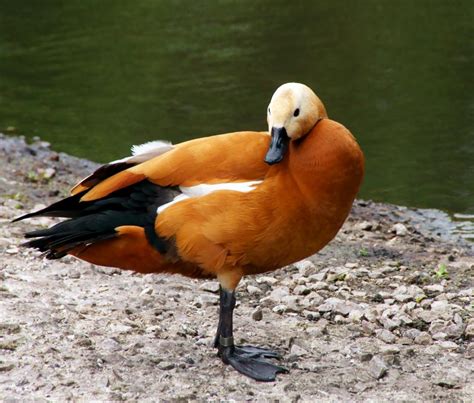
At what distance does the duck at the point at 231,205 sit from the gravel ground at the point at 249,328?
0.35 metres

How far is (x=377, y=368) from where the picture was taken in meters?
4.96

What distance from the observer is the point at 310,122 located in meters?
4.71

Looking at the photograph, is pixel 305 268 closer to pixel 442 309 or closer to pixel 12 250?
pixel 442 309

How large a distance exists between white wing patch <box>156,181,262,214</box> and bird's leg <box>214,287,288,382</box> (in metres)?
0.51

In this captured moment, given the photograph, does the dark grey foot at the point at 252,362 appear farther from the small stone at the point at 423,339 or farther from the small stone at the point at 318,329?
the small stone at the point at 423,339

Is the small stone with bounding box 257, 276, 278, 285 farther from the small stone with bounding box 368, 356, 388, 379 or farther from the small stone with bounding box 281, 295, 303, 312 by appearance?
the small stone with bounding box 368, 356, 388, 379

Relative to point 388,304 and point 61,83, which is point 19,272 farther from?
point 61,83

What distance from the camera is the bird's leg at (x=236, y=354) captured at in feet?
15.9

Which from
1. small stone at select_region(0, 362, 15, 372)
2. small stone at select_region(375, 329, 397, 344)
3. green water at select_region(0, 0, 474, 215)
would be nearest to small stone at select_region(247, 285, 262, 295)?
small stone at select_region(375, 329, 397, 344)

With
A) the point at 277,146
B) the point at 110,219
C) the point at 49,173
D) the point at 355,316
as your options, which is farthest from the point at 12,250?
the point at 49,173

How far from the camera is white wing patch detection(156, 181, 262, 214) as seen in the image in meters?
4.61

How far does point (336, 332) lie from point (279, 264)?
1.07 meters

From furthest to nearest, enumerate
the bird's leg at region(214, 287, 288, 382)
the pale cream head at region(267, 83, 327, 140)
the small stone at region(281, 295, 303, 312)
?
the small stone at region(281, 295, 303, 312), the bird's leg at region(214, 287, 288, 382), the pale cream head at region(267, 83, 327, 140)

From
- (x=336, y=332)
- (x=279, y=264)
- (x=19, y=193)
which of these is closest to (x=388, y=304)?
(x=336, y=332)
